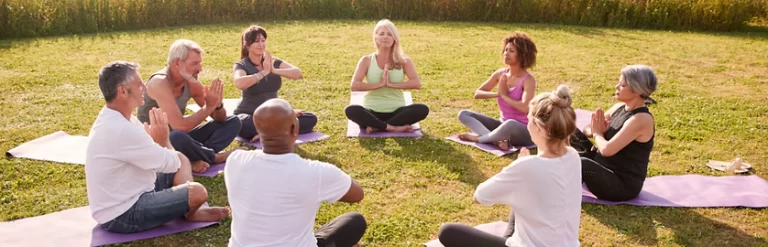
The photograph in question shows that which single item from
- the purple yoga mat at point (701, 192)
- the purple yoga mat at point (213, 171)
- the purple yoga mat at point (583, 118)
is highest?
the purple yoga mat at point (583, 118)

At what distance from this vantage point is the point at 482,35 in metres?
13.3

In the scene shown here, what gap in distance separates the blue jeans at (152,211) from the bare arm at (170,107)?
1.22 meters

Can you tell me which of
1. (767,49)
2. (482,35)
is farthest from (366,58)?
(767,49)

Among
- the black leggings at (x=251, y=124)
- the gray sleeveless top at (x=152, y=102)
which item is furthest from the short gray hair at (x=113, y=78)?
the black leggings at (x=251, y=124)

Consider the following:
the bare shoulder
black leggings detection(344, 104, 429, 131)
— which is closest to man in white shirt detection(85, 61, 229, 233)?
A: the bare shoulder

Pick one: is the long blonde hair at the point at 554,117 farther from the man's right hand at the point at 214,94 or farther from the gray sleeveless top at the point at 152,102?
the gray sleeveless top at the point at 152,102

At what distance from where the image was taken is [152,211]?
4.27 meters

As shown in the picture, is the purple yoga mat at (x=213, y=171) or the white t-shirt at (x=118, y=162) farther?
the purple yoga mat at (x=213, y=171)

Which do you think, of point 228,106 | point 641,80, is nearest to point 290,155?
point 641,80

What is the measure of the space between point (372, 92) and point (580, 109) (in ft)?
8.85

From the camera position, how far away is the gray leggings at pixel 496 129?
633 centimetres

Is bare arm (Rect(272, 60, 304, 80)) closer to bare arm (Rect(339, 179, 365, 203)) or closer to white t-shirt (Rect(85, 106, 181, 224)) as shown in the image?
white t-shirt (Rect(85, 106, 181, 224))

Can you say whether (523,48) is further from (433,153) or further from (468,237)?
(468,237)

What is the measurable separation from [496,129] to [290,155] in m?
3.62
